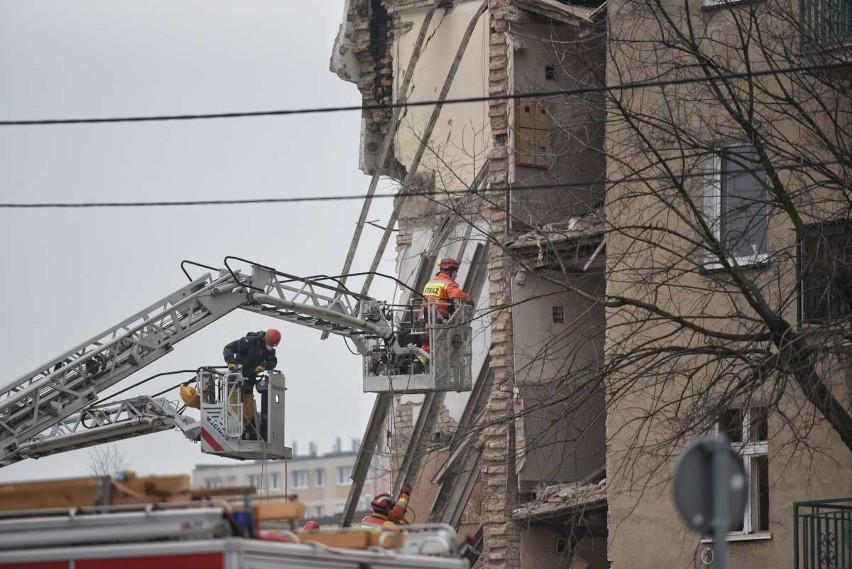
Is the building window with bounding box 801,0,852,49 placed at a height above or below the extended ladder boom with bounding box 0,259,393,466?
above

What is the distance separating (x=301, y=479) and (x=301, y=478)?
39 cm

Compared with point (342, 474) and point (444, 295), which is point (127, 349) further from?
point (342, 474)

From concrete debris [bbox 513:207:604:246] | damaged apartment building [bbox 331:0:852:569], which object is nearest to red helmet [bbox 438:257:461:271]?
damaged apartment building [bbox 331:0:852:569]

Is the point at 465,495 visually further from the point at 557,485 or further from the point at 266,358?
the point at 266,358

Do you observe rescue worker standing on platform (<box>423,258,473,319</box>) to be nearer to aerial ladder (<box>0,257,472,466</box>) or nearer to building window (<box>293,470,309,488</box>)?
aerial ladder (<box>0,257,472,466</box>)

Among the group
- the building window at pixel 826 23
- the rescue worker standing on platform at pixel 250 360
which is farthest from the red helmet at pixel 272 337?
the building window at pixel 826 23

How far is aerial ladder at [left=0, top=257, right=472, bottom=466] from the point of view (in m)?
21.5

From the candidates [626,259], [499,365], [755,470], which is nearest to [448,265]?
[499,365]

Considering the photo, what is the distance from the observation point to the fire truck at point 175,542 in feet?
28.2

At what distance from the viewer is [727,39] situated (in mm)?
19547

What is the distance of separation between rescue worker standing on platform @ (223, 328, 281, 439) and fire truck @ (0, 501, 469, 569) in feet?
41.5

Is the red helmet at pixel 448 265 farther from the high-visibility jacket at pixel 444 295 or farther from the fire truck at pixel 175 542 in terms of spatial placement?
the fire truck at pixel 175 542

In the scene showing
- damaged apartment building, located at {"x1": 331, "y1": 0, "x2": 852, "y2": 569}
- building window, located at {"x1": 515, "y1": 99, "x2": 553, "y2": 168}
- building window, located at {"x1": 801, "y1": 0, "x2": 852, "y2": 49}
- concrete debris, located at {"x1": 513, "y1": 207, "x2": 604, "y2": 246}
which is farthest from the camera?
building window, located at {"x1": 515, "y1": 99, "x2": 553, "y2": 168}

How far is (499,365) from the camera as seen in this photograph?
2384 centimetres
